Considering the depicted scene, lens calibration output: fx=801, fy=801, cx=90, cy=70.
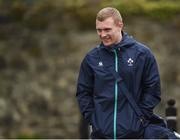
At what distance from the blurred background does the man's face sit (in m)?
6.65

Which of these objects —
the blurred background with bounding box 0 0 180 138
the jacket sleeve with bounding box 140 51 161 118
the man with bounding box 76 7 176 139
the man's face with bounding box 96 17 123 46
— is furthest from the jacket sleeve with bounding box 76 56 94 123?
the blurred background with bounding box 0 0 180 138

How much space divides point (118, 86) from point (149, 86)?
0.70 feet

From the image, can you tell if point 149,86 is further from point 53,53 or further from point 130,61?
point 53,53

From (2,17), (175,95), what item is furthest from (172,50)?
(2,17)

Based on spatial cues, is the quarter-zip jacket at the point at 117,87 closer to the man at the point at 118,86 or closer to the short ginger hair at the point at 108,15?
the man at the point at 118,86

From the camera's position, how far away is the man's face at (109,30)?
4898 millimetres

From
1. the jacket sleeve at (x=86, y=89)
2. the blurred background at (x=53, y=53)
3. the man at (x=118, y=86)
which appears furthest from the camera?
the blurred background at (x=53, y=53)

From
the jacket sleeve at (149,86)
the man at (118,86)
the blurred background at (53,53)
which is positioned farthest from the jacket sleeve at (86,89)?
the blurred background at (53,53)

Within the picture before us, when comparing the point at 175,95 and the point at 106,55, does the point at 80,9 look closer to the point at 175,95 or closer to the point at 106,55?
the point at 175,95

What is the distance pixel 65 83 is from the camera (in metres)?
11.7

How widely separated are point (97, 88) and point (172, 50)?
22.4ft

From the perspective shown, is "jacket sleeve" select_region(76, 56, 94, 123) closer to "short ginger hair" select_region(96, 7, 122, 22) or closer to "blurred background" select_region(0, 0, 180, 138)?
"short ginger hair" select_region(96, 7, 122, 22)

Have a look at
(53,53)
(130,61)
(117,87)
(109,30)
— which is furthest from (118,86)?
(53,53)

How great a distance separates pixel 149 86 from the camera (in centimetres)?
498
